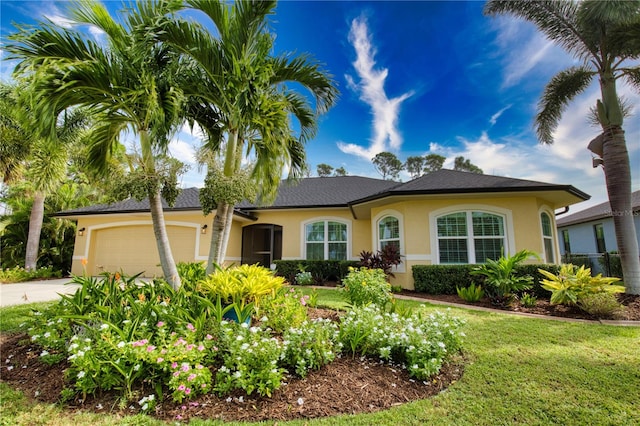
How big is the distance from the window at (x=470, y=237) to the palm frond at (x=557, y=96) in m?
3.61

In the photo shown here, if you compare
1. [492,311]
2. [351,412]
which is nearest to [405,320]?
[351,412]

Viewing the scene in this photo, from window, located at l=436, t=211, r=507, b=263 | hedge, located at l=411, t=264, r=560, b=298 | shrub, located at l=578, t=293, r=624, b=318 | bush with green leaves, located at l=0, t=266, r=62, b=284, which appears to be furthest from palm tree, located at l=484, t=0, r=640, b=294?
bush with green leaves, located at l=0, t=266, r=62, b=284

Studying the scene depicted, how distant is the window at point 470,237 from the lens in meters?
9.17

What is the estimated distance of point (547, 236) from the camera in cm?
990

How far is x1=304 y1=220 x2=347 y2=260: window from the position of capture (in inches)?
500

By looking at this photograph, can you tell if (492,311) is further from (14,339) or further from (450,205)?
(14,339)

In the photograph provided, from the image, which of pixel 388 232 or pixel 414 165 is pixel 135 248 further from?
pixel 414 165

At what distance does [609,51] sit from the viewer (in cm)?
770

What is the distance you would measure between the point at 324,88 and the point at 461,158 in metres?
31.2

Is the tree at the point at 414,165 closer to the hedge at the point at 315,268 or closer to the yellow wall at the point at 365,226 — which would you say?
the yellow wall at the point at 365,226

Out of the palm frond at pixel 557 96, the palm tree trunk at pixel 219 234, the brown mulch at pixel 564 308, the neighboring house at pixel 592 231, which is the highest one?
the palm frond at pixel 557 96

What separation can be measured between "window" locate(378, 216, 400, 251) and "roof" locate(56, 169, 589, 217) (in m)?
1.18

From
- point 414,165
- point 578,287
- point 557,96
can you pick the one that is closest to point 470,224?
point 578,287

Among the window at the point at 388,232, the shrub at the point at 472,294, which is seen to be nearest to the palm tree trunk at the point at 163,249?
the shrub at the point at 472,294
